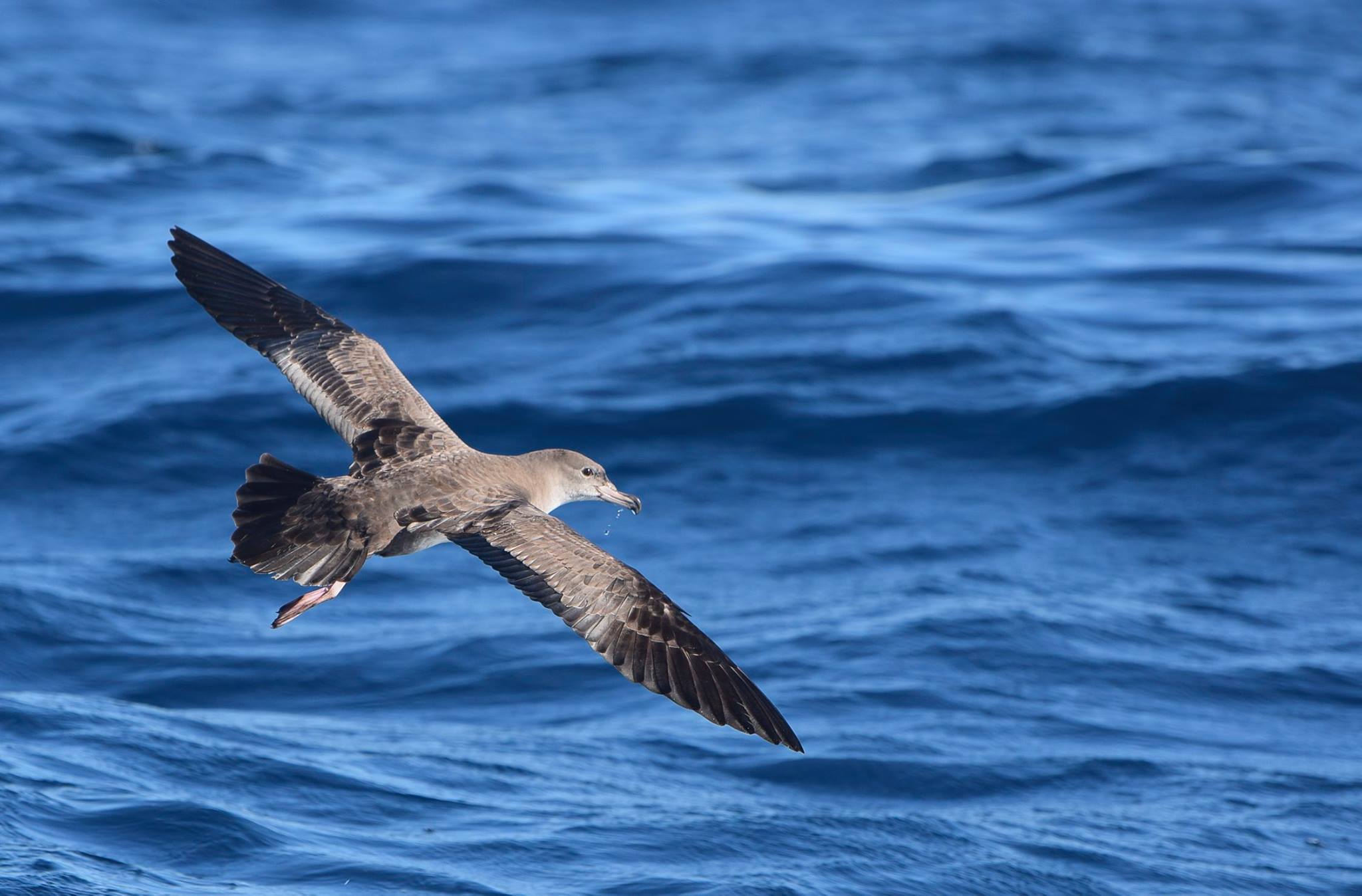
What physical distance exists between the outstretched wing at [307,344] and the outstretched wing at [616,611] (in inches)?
38.0

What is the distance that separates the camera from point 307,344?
6855 millimetres

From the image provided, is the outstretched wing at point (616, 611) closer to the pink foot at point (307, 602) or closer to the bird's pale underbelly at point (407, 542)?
the bird's pale underbelly at point (407, 542)

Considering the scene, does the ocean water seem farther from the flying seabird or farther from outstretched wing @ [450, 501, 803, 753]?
outstretched wing @ [450, 501, 803, 753]

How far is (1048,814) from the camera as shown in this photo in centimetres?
766

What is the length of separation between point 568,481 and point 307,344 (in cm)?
144

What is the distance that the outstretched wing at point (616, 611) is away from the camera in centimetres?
520

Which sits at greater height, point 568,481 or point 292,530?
point 568,481

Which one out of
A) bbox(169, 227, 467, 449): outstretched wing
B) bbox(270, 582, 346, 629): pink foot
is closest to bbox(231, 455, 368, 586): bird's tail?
bbox(270, 582, 346, 629): pink foot

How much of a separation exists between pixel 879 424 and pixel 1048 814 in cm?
418

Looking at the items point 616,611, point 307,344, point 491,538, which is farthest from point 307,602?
point 307,344

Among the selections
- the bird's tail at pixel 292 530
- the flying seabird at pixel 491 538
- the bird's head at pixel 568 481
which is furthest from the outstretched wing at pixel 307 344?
the bird's tail at pixel 292 530

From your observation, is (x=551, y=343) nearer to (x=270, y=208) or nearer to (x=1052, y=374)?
(x=1052, y=374)

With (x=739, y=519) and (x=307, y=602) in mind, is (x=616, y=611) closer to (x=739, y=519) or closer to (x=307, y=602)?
(x=307, y=602)

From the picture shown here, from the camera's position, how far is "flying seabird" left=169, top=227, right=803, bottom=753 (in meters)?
5.24
